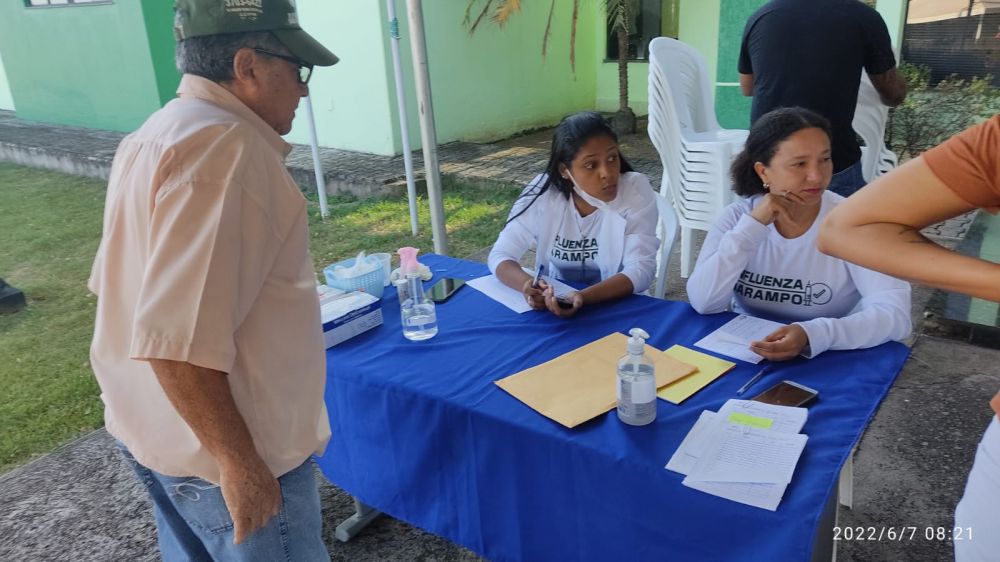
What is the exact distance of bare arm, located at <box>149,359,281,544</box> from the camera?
3.48ft

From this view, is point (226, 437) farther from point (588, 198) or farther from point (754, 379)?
point (588, 198)

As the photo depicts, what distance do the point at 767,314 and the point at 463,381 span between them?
39.5 inches

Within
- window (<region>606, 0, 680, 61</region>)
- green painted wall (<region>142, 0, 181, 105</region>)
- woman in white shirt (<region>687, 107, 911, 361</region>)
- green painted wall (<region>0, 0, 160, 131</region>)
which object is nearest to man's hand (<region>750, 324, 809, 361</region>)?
woman in white shirt (<region>687, 107, 911, 361</region>)

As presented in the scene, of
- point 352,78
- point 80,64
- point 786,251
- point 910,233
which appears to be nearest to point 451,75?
point 352,78

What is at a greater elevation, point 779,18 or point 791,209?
point 779,18

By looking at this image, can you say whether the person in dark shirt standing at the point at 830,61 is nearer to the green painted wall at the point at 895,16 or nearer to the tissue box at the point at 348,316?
the tissue box at the point at 348,316

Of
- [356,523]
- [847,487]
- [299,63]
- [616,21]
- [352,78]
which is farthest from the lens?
[616,21]

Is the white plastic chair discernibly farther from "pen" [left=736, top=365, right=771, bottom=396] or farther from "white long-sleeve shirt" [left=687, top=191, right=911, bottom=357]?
"pen" [left=736, top=365, right=771, bottom=396]

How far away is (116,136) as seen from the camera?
866 centimetres

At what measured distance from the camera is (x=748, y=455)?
130cm

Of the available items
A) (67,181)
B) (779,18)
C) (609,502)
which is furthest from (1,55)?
(609,502)

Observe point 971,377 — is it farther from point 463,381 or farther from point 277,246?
point 277,246

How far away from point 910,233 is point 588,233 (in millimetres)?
1519

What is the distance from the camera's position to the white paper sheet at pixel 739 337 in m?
1.71
